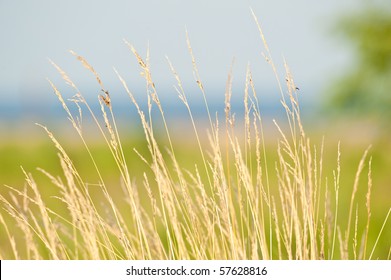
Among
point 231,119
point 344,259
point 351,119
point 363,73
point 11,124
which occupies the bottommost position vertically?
point 11,124

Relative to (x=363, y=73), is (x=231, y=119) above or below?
above

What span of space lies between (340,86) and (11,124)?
5.75 meters

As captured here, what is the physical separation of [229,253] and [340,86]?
174 inches

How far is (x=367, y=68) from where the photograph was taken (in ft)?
19.5

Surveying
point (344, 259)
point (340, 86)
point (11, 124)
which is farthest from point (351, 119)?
point (11, 124)

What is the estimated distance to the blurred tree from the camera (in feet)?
18.9

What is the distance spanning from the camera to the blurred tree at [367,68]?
575cm

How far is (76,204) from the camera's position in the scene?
191cm

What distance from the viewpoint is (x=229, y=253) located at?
191 centimetres
